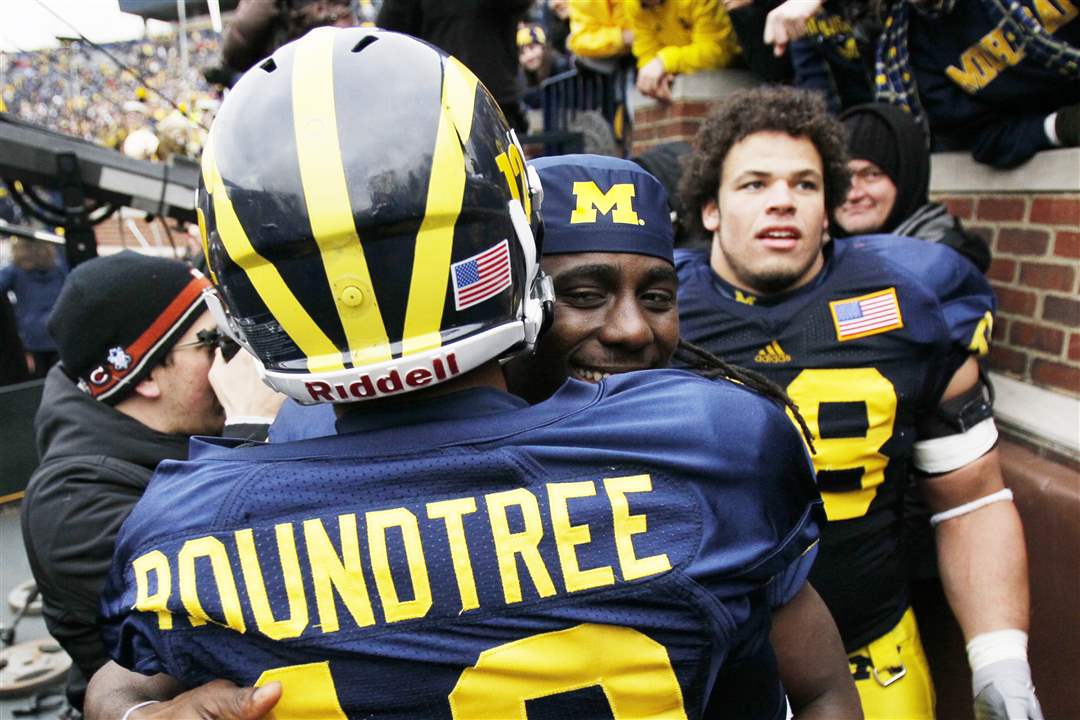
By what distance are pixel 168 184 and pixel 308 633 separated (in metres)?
4.58

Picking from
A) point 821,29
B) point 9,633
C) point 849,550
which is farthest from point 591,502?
point 9,633

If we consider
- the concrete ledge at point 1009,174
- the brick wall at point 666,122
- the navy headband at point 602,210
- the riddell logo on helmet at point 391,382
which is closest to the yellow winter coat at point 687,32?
the brick wall at point 666,122

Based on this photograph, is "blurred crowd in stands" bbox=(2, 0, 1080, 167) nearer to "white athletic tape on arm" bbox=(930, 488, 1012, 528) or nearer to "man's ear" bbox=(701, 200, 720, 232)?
"man's ear" bbox=(701, 200, 720, 232)

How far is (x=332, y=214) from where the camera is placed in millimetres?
1115

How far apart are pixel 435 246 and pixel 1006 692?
6.93ft

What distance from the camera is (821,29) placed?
154 inches

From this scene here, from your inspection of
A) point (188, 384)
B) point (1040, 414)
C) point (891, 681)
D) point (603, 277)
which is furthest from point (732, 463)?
point (1040, 414)

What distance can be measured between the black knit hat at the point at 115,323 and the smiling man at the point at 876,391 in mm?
1643

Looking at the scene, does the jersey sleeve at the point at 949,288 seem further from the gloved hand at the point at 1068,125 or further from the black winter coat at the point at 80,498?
the black winter coat at the point at 80,498

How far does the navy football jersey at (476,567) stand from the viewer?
3.64 ft

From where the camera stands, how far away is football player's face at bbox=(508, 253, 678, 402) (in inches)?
70.7

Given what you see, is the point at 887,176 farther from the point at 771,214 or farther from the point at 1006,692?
the point at 1006,692

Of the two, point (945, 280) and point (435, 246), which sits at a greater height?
point (435, 246)

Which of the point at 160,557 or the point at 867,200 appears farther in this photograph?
the point at 867,200
